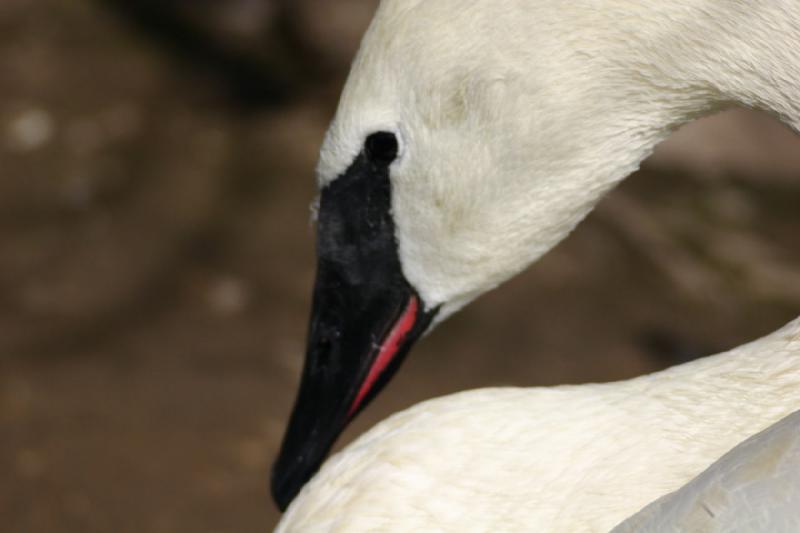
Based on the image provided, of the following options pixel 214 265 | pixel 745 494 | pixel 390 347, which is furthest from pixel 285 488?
pixel 214 265

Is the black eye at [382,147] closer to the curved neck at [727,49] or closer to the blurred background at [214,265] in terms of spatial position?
the curved neck at [727,49]

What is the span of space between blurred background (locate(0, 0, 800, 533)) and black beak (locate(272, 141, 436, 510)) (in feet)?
4.50

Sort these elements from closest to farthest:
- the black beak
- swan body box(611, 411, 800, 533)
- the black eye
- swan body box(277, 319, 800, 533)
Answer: swan body box(611, 411, 800, 533) → swan body box(277, 319, 800, 533) → the black eye → the black beak

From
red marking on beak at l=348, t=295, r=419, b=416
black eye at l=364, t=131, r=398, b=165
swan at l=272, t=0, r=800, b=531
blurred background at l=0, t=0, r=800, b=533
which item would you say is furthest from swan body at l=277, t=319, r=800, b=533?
blurred background at l=0, t=0, r=800, b=533

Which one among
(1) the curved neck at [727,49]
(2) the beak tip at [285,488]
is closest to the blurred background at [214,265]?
(2) the beak tip at [285,488]

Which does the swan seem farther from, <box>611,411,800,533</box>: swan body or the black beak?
<box>611,411,800,533</box>: swan body

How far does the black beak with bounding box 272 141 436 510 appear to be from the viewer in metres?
1.78

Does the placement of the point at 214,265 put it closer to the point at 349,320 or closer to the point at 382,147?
the point at 349,320

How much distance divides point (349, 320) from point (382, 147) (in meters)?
0.31

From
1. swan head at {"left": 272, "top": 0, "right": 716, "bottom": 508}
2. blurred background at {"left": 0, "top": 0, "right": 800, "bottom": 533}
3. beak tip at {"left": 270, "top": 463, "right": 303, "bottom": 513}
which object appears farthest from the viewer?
blurred background at {"left": 0, "top": 0, "right": 800, "bottom": 533}

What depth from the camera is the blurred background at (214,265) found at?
133 inches

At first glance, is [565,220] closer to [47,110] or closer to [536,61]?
[536,61]

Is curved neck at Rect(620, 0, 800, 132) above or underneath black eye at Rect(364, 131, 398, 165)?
above

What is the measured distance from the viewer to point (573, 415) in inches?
60.2
